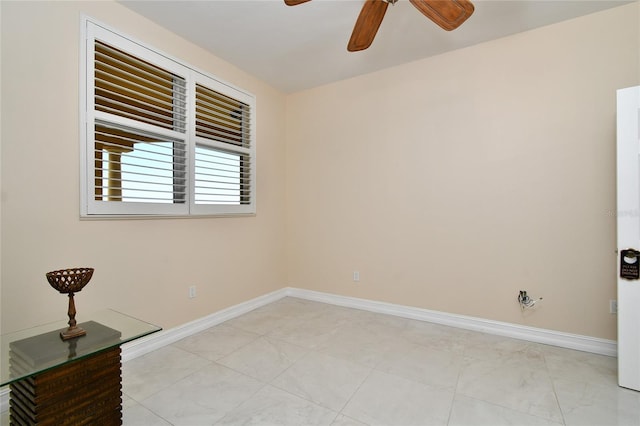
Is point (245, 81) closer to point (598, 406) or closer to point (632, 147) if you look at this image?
point (632, 147)

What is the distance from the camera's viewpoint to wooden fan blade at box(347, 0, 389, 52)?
1.93 metres

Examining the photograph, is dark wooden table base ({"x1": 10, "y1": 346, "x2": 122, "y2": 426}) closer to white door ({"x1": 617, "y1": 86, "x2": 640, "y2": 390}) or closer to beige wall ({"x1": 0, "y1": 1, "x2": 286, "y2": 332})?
beige wall ({"x1": 0, "y1": 1, "x2": 286, "y2": 332})

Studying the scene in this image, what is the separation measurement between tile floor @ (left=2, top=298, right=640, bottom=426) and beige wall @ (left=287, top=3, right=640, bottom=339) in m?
0.53

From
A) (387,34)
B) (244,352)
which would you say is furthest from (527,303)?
(387,34)

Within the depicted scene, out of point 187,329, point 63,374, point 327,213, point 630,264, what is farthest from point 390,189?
point 63,374

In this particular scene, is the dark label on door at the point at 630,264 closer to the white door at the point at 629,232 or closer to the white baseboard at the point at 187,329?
the white door at the point at 629,232

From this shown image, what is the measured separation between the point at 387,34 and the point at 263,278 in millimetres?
2963

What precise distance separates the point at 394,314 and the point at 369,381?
4.58 ft

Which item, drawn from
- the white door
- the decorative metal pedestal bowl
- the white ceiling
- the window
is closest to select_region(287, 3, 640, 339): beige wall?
the white ceiling

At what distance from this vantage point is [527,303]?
106 inches

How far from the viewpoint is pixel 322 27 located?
2.63 meters

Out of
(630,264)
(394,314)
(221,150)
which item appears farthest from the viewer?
(394,314)

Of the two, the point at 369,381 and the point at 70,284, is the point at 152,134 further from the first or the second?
the point at 369,381

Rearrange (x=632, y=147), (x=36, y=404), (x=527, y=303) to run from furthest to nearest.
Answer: (x=527, y=303) → (x=632, y=147) → (x=36, y=404)
